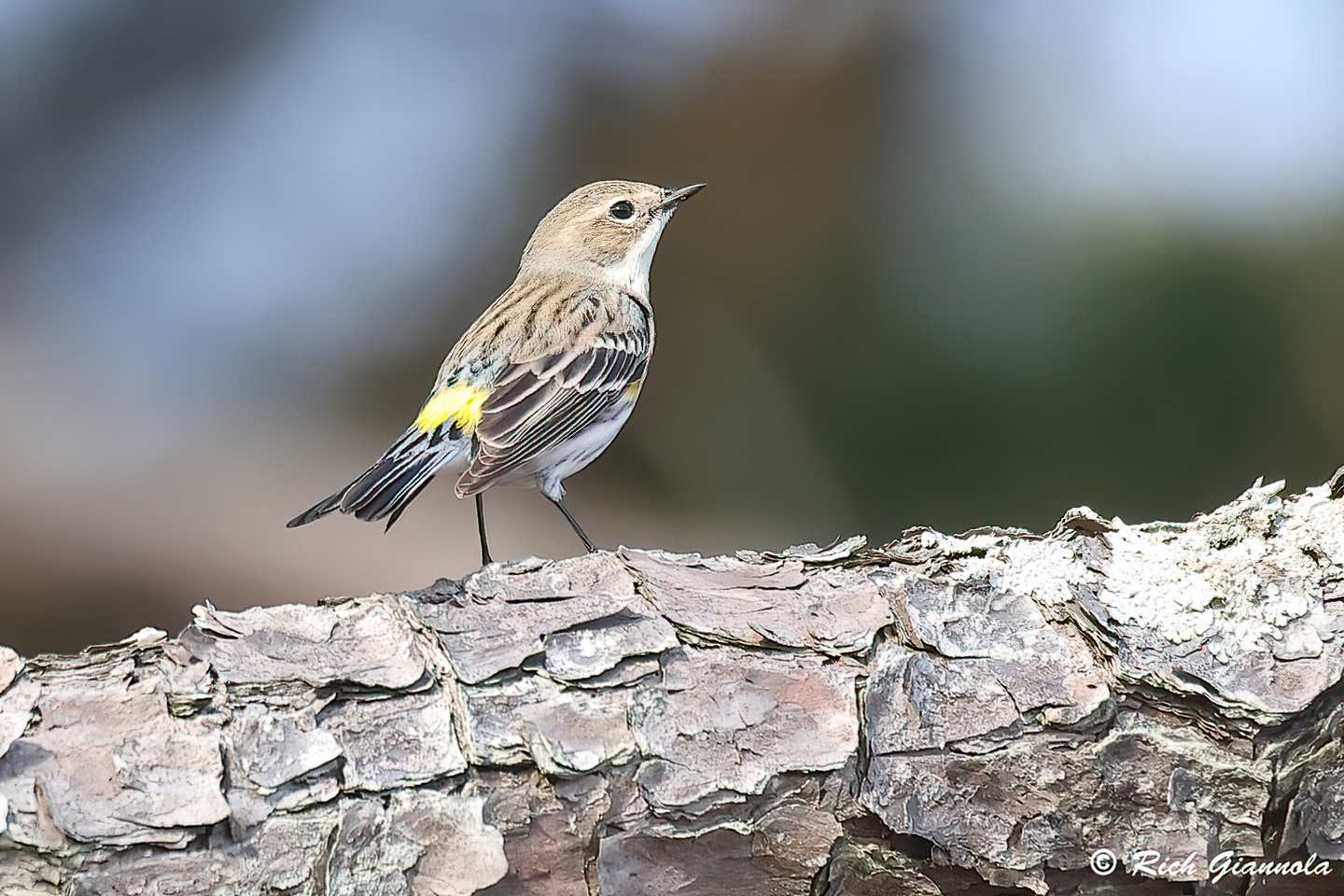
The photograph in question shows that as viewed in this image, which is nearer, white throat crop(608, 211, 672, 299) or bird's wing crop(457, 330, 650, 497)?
bird's wing crop(457, 330, 650, 497)

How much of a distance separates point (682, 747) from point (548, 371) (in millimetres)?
2297

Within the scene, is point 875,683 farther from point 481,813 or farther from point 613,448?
point 613,448

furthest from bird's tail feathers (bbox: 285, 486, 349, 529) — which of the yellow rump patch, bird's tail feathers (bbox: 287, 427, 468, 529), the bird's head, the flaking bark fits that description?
the bird's head

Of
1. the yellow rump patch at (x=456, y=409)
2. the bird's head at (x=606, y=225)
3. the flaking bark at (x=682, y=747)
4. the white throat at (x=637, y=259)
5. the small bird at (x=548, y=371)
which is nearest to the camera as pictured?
the flaking bark at (x=682, y=747)

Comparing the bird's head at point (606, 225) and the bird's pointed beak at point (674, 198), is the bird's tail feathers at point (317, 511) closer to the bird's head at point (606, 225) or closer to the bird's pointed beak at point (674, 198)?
the bird's head at point (606, 225)

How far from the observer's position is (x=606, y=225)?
5246 millimetres

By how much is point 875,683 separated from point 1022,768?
1.08 ft

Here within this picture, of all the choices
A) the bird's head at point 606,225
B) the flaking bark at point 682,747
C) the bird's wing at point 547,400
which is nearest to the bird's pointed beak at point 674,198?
the bird's head at point 606,225

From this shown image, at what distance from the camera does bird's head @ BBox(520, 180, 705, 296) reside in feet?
17.1

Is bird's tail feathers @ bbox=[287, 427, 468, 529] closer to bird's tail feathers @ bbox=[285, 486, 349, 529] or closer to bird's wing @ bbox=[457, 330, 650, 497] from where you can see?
bird's tail feathers @ bbox=[285, 486, 349, 529]

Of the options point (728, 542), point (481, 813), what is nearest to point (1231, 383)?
point (728, 542)

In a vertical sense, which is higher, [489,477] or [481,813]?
[489,477]

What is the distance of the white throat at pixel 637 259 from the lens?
5.32 meters

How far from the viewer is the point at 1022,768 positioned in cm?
230
